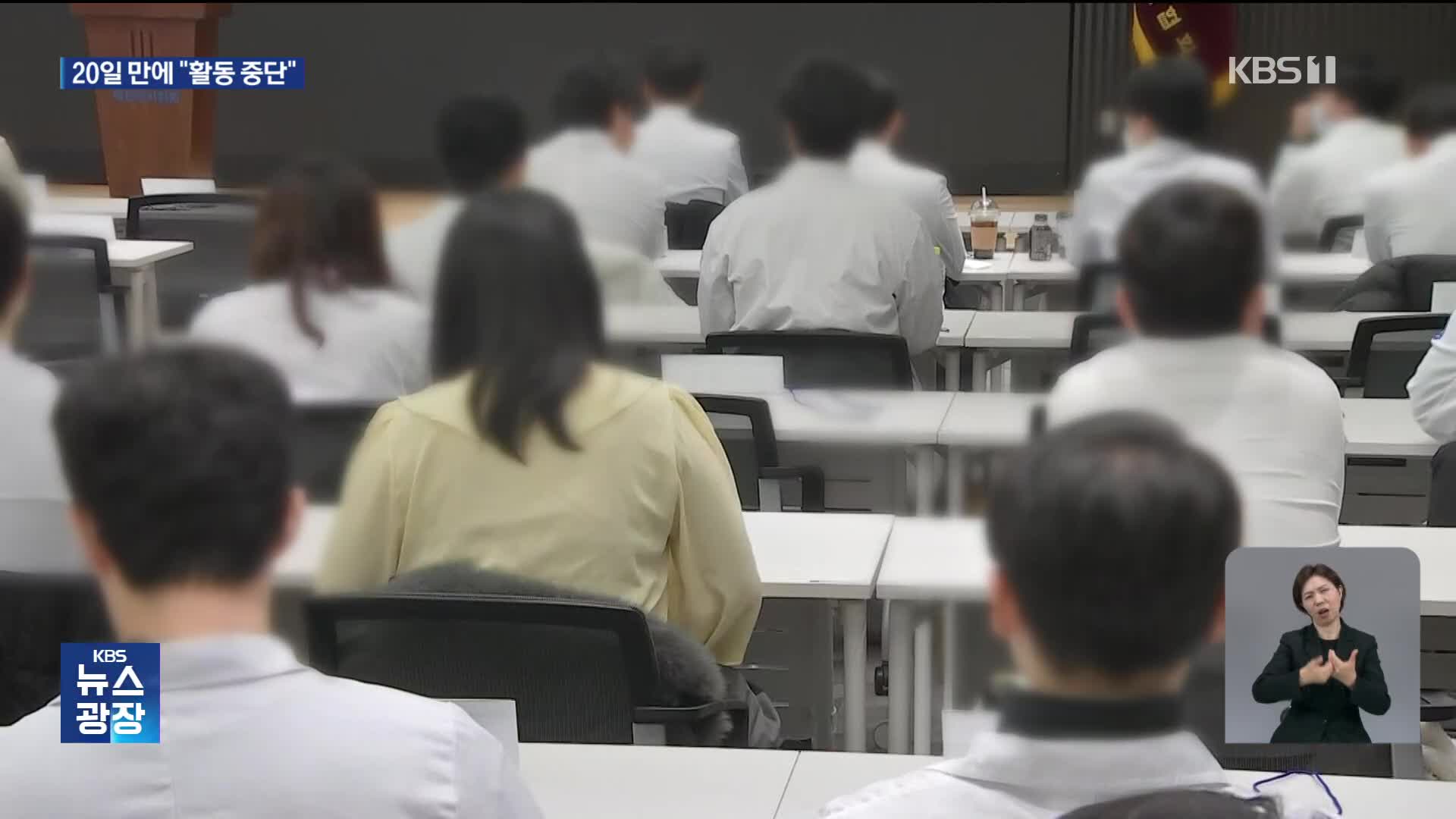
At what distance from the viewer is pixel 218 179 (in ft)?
2.43

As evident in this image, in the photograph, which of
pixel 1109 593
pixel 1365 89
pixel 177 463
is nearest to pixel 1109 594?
pixel 1109 593

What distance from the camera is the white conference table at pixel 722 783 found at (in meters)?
0.80

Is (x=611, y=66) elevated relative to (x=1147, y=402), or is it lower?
elevated

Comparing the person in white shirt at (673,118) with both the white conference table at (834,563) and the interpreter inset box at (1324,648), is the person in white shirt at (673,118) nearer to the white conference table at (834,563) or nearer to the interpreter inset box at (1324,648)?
the white conference table at (834,563)

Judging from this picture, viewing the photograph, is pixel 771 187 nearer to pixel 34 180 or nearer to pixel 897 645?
pixel 897 645

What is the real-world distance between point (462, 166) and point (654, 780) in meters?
0.35

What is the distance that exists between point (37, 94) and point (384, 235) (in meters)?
0.30

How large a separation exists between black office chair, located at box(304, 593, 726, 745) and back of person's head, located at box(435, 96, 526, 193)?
0.22 metres

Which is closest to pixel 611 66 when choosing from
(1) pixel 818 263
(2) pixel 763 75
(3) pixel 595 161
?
(3) pixel 595 161

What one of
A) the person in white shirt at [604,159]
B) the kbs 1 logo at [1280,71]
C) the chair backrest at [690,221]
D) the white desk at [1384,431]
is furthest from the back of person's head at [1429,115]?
the chair backrest at [690,221]

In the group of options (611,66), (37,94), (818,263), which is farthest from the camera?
(818,263)

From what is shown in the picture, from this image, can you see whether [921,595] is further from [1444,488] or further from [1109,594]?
[1444,488]

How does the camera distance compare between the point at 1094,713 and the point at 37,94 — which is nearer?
the point at 1094,713

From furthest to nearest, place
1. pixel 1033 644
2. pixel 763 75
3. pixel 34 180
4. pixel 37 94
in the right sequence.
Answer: pixel 763 75 < pixel 37 94 < pixel 34 180 < pixel 1033 644
